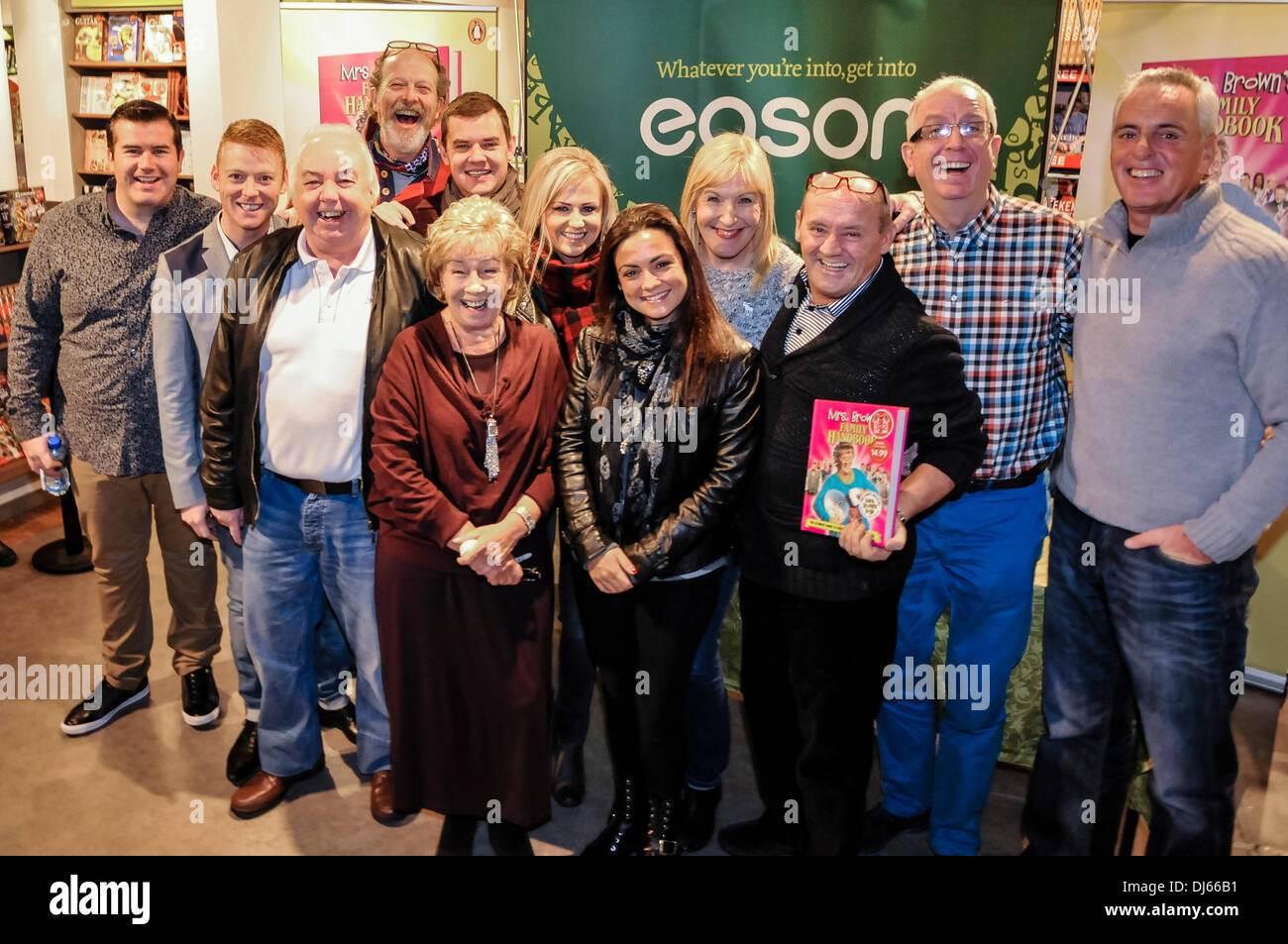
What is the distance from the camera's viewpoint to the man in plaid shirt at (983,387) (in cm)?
239

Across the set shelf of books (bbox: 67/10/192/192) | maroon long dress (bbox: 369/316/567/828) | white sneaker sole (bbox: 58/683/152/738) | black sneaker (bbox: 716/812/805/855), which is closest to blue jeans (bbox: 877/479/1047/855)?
black sneaker (bbox: 716/812/805/855)

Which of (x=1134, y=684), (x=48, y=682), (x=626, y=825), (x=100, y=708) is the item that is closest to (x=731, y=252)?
(x=1134, y=684)

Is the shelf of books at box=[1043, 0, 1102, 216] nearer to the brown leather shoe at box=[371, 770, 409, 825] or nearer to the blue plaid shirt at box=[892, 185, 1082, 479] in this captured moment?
the blue plaid shirt at box=[892, 185, 1082, 479]

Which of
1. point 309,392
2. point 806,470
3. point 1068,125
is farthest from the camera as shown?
point 1068,125

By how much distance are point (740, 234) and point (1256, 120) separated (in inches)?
81.3

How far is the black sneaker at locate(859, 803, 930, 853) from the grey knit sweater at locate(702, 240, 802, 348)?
1408 mm

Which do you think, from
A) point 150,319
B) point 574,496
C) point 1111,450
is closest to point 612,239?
point 574,496

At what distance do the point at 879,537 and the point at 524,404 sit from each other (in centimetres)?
92

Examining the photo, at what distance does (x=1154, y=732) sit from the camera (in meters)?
2.26

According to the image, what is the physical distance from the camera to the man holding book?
7.06 feet

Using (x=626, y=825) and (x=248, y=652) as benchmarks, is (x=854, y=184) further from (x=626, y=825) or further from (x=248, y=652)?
(x=248, y=652)

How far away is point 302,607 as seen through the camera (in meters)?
2.81

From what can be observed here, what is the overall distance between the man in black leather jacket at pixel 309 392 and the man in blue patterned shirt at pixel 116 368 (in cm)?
57

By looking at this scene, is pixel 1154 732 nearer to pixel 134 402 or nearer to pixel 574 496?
pixel 574 496
